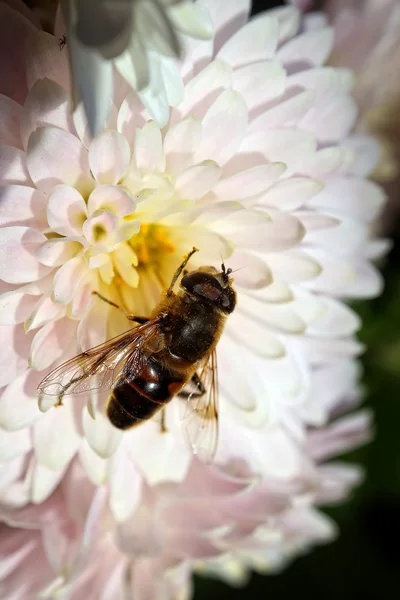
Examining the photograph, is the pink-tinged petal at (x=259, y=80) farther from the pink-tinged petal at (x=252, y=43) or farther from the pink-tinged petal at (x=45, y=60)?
the pink-tinged petal at (x=45, y=60)

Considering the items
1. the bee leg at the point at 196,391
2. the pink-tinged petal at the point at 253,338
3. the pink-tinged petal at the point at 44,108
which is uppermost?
the pink-tinged petal at the point at 44,108

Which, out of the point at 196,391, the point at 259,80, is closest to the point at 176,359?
the point at 196,391

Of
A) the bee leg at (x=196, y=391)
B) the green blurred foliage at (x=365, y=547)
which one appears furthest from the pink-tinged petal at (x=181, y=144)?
the green blurred foliage at (x=365, y=547)

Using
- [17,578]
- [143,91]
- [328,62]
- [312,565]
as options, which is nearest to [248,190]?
[143,91]

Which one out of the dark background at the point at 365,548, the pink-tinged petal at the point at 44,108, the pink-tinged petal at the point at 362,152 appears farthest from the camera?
the dark background at the point at 365,548

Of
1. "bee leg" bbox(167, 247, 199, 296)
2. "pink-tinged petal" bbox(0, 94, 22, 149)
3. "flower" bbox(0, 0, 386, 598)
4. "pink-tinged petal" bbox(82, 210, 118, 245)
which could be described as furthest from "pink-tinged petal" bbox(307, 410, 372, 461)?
"pink-tinged petal" bbox(0, 94, 22, 149)

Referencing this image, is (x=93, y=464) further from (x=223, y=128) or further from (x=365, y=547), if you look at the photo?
(x=365, y=547)

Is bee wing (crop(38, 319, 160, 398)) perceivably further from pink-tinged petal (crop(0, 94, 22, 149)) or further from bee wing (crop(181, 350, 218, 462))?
pink-tinged petal (crop(0, 94, 22, 149))
